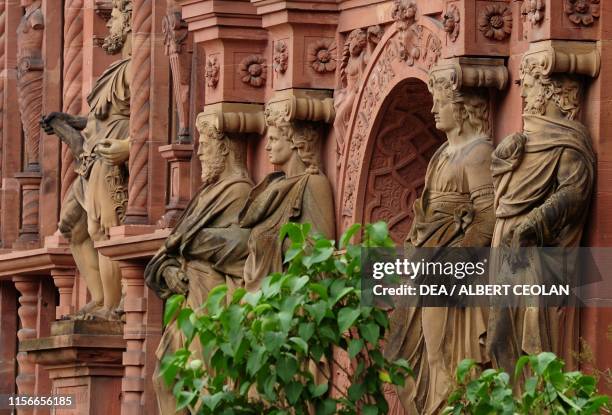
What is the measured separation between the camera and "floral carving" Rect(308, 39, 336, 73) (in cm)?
2892

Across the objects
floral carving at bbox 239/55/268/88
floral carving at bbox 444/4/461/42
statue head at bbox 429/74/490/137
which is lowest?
statue head at bbox 429/74/490/137

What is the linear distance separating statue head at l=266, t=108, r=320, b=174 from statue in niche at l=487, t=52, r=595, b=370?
469 centimetres

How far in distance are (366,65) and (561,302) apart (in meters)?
4.67

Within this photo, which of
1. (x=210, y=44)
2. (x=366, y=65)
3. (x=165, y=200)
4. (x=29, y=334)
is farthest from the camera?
(x=29, y=334)

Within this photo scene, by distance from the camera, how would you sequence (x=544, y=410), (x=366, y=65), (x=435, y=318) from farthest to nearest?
(x=366, y=65) < (x=435, y=318) < (x=544, y=410)

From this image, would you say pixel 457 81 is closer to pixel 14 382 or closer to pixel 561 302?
pixel 561 302

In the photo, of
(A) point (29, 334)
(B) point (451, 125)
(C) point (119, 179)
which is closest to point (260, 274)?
(B) point (451, 125)

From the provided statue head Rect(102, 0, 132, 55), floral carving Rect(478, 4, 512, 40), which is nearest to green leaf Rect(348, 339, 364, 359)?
floral carving Rect(478, 4, 512, 40)

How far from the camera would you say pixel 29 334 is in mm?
39375

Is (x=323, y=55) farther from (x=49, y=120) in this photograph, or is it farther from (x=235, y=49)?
(x=49, y=120)

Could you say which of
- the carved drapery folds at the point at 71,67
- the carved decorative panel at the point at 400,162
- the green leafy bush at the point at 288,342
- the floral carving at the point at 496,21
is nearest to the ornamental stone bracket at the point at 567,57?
the floral carving at the point at 496,21

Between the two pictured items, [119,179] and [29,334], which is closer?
[119,179]

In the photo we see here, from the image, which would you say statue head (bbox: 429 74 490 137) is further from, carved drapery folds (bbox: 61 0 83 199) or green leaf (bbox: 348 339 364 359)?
carved drapery folds (bbox: 61 0 83 199)

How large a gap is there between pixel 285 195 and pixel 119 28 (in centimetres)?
738
